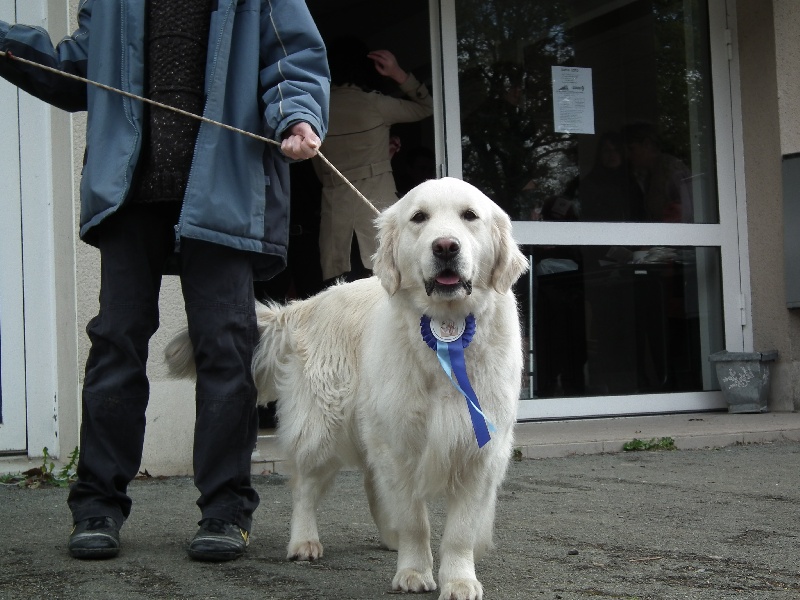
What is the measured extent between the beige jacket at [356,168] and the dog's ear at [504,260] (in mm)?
3229

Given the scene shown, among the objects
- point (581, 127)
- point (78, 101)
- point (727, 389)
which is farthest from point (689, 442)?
point (78, 101)

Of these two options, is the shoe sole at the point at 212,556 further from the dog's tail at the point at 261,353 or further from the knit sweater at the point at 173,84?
the knit sweater at the point at 173,84

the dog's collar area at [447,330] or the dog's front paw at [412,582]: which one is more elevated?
the dog's collar area at [447,330]

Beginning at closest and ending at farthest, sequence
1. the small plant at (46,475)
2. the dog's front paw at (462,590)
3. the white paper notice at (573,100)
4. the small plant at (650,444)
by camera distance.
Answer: the dog's front paw at (462,590) < the small plant at (46,475) < the small plant at (650,444) < the white paper notice at (573,100)

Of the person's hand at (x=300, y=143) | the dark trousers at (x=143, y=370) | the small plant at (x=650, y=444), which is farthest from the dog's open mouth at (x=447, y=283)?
the small plant at (x=650, y=444)

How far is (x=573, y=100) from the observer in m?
7.16

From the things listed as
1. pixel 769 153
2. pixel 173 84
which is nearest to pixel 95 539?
pixel 173 84

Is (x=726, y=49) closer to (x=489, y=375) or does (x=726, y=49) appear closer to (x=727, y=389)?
(x=727, y=389)

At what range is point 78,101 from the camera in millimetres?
3605

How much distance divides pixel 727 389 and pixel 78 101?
5.11 m

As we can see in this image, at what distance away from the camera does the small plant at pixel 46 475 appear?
4953mm

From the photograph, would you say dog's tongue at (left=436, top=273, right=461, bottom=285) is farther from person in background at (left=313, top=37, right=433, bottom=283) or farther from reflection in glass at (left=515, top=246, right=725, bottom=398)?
reflection in glass at (left=515, top=246, right=725, bottom=398)

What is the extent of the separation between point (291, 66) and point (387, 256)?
0.75 metres

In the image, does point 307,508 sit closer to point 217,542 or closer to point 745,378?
point 217,542
